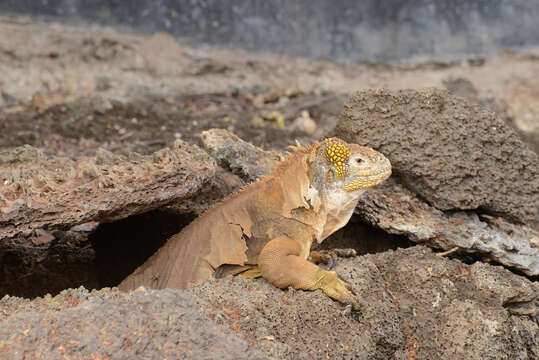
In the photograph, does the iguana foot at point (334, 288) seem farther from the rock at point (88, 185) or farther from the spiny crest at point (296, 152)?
the rock at point (88, 185)

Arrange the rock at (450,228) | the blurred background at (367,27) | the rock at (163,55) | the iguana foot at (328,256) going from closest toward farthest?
the iguana foot at (328,256) → the rock at (450,228) → the rock at (163,55) → the blurred background at (367,27)

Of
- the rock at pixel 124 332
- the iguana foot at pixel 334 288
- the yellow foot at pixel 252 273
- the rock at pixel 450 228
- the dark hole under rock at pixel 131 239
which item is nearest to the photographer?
the rock at pixel 124 332

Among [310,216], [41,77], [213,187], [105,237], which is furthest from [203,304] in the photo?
[41,77]

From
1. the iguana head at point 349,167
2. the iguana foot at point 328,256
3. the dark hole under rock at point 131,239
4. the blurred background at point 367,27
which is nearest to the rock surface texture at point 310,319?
the iguana foot at point 328,256

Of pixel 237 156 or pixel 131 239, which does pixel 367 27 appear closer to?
pixel 237 156

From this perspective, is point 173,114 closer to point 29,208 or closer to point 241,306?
point 29,208

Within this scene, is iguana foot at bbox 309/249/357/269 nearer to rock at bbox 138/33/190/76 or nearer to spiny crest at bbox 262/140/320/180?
spiny crest at bbox 262/140/320/180

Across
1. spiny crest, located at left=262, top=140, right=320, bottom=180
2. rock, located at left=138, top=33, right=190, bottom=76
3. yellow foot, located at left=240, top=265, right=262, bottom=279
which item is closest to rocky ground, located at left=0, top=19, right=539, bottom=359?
yellow foot, located at left=240, top=265, right=262, bottom=279
